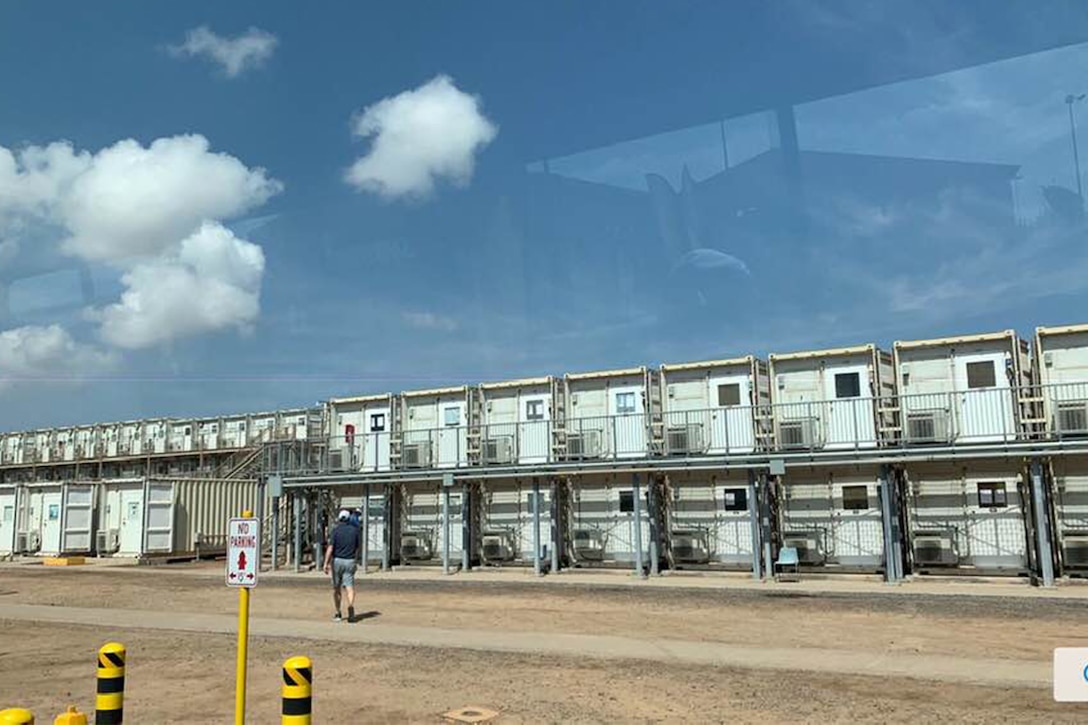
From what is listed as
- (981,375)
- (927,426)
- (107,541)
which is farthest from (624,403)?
(107,541)

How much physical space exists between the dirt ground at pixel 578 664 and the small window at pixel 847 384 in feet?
20.6

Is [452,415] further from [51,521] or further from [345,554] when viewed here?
[51,521]

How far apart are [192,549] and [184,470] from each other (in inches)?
866

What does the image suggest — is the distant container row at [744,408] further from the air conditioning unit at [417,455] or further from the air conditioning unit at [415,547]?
the air conditioning unit at [415,547]

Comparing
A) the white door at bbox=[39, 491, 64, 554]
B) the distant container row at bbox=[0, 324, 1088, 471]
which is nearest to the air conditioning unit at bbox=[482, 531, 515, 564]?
the distant container row at bbox=[0, 324, 1088, 471]

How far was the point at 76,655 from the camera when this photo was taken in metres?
12.5

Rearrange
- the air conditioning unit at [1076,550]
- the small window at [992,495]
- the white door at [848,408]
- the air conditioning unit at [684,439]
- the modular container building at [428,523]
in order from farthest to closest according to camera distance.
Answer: the modular container building at [428,523], the air conditioning unit at [684,439], the white door at [848,408], the small window at [992,495], the air conditioning unit at [1076,550]

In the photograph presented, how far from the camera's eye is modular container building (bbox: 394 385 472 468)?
2847 cm

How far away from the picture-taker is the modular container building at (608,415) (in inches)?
1021

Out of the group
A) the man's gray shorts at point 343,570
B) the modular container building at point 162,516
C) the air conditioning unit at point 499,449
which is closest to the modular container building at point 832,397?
the air conditioning unit at point 499,449

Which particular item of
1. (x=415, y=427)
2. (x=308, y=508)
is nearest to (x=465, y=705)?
(x=415, y=427)

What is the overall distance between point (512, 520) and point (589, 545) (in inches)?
107

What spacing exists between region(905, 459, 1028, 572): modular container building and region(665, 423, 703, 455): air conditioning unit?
17.6 feet

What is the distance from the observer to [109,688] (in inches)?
237
